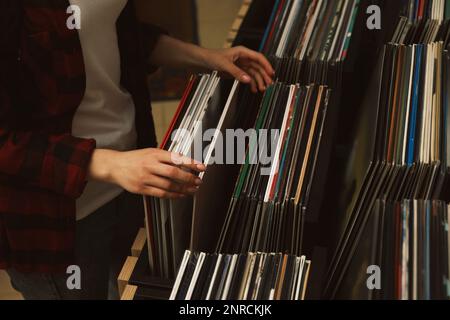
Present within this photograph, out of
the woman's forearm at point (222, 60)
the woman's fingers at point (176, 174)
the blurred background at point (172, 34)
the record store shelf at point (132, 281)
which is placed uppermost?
the blurred background at point (172, 34)

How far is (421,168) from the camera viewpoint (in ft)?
2.94

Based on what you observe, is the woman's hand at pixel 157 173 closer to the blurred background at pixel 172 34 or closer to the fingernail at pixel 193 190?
the fingernail at pixel 193 190

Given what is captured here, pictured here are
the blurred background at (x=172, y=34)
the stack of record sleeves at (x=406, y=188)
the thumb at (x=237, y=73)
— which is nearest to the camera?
the stack of record sleeves at (x=406, y=188)

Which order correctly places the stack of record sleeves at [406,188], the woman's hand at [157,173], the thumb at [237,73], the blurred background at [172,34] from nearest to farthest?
the stack of record sleeves at [406,188]
the woman's hand at [157,173]
the thumb at [237,73]
the blurred background at [172,34]

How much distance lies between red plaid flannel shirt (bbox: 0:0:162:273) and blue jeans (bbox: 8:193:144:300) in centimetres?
7

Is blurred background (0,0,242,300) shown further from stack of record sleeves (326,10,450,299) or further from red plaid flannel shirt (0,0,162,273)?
stack of record sleeves (326,10,450,299)

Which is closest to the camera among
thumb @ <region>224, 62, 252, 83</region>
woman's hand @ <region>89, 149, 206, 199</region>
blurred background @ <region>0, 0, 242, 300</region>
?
woman's hand @ <region>89, 149, 206, 199</region>

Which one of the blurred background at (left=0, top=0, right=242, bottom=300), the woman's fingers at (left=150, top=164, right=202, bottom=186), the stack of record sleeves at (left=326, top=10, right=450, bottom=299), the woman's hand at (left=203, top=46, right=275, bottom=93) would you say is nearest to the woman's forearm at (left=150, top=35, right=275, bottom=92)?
the woman's hand at (left=203, top=46, right=275, bottom=93)

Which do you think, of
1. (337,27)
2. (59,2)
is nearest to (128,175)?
(59,2)

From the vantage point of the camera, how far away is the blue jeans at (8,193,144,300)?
1227mm

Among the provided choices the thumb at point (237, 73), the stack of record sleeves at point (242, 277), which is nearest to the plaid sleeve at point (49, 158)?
the stack of record sleeves at point (242, 277)

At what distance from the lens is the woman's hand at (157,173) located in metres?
0.83

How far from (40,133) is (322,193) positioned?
563mm
